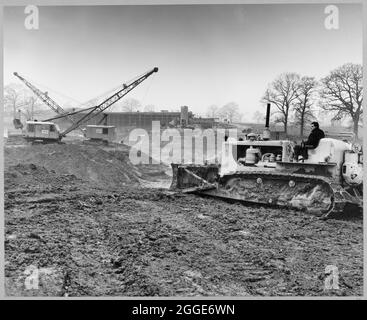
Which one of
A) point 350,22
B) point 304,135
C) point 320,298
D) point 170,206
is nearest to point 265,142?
point 304,135

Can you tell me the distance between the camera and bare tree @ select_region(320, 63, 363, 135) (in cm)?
428

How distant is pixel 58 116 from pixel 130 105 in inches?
57.1

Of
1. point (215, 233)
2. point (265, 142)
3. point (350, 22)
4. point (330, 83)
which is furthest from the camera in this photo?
point (265, 142)

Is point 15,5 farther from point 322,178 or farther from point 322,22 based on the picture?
point 322,178

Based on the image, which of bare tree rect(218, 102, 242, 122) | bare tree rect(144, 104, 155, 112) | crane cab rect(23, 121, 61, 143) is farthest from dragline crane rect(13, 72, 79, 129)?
bare tree rect(218, 102, 242, 122)

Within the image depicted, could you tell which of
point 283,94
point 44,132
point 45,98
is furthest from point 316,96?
point 44,132

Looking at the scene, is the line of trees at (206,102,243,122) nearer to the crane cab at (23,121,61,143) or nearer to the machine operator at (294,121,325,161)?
the machine operator at (294,121,325,161)

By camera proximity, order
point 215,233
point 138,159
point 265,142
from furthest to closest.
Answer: point 138,159 < point 265,142 < point 215,233

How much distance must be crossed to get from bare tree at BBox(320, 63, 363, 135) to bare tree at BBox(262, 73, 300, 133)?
0.35 m

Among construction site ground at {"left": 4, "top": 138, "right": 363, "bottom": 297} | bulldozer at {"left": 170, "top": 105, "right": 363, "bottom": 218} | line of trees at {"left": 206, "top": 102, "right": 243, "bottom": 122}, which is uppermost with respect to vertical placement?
line of trees at {"left": 206, "top": 102, "right": 243, "bottom": 122}

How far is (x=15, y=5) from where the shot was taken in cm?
411

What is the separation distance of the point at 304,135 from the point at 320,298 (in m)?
2.31

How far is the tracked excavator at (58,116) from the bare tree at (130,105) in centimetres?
13

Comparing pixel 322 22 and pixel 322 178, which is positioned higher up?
pixel 322 22
